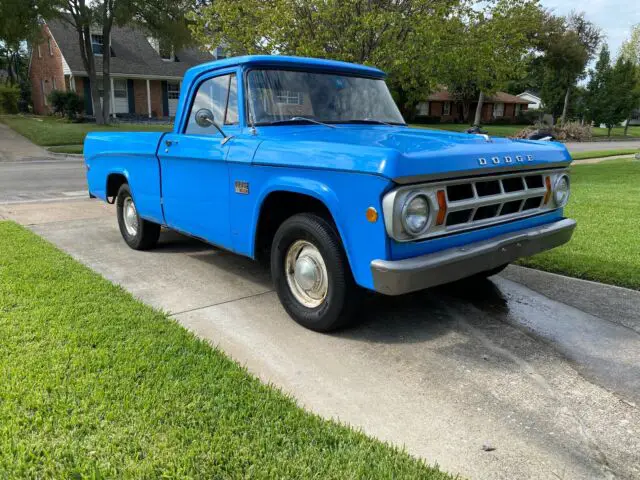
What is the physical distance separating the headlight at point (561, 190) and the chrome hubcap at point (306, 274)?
202cm

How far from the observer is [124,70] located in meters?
32.4

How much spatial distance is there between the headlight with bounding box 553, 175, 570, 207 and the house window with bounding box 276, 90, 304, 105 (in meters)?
2.21

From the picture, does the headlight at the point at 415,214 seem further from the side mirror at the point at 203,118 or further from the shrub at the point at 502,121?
the shrub at the point at 502,121

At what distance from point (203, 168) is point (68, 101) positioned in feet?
98.5

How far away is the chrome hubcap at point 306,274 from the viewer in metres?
3.79

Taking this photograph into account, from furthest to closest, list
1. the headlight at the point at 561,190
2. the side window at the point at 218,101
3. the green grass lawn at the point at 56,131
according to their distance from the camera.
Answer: the green grass lawn at the point at 56,131
the side window at the point at 218,101
the headlight at the point at 561,190

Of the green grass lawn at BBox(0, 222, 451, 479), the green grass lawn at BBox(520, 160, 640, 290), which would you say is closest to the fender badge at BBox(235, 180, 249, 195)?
the green grass lawn at BBox(0, 222, 451, 479)

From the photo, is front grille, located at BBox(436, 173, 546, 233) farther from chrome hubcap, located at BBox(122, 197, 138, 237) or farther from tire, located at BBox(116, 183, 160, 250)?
chrome hubcap, located at BBox(122, 197, 138, 237)

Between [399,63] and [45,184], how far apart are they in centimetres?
827

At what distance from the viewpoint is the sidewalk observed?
1820 cm

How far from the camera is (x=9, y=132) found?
2559 cm

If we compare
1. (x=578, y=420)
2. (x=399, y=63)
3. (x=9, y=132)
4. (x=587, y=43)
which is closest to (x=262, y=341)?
(x=578, y=420)

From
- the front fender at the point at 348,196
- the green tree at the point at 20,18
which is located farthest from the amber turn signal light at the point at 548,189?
the green tree at the point at 20,18

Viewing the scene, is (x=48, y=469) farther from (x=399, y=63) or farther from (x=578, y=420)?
(x=399, y=63)
